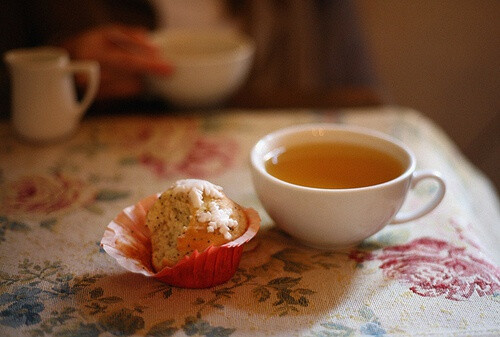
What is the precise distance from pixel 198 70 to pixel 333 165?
415 millimetres

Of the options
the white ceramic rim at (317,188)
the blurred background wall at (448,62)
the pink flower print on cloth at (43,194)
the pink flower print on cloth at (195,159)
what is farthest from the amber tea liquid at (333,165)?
the blurred background wall at (448,62)

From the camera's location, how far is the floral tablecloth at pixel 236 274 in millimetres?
486

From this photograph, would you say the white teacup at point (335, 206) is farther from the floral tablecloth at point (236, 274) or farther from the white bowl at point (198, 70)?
the white bowl at point (198, 70)

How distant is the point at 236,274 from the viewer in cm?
A: 56

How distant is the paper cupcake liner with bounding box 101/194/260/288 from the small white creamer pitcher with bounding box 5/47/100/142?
359 millimetres

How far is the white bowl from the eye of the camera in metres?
0.97

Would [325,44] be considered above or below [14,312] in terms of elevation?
above

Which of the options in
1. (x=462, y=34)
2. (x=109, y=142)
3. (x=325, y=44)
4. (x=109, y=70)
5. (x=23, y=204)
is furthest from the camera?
(x=462, y=34)

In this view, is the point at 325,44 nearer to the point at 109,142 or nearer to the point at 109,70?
the point at 109,70

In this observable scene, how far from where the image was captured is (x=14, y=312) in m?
0.49

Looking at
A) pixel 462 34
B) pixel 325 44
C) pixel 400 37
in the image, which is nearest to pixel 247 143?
pixel 325 44

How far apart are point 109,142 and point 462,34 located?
1622 mm

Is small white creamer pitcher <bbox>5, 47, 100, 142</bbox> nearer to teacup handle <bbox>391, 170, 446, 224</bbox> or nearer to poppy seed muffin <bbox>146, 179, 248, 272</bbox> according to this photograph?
poppy seed muffin <bbox>146, 179, 248, 272</bbox>

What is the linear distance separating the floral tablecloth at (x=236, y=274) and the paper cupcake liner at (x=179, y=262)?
0.05ft
